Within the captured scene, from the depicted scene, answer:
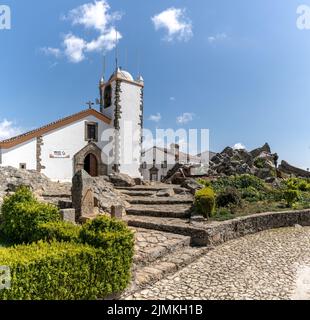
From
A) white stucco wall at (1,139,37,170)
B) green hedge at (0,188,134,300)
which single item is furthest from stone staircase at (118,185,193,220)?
white stucco wall at (1,139,37,170)

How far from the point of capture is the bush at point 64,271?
163 inches

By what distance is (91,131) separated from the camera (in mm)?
24625

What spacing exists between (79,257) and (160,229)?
5447mm

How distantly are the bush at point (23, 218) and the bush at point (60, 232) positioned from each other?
0.52 m

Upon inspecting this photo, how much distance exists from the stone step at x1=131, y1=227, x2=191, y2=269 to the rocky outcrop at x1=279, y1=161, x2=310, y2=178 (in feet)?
84.5

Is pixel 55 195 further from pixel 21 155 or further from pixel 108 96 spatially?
pixel 108 96

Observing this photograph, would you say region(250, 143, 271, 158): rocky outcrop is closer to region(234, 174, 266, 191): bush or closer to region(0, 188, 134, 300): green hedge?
region(234, 174, 266, 191): bush

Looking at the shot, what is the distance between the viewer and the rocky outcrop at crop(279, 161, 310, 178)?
30677 mm

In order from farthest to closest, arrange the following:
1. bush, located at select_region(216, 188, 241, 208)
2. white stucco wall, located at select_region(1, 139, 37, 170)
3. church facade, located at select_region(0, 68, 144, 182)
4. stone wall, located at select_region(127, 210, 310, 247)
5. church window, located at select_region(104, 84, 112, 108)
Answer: church window, located at select_region(104, 84, 112, 108) < church facade, located at select_region(0, 68, 144, 182) < white stucco wall, located at select_region(1, 139, 37, 170) < bush, located at select_region(216, 188, 241, 208) < stone wall, located at select_region(127, 210, 310, 247)

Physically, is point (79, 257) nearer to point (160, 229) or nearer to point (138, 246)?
point (138, 246)

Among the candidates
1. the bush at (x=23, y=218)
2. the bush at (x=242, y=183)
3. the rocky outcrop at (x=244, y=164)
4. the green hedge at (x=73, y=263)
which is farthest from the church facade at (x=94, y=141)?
the green hedge at (x=73, y=263)

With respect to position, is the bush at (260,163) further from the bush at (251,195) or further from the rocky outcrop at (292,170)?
the bush at (251,195)

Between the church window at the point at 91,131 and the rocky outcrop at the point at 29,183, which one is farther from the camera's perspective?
the church window at the point at 91,131
